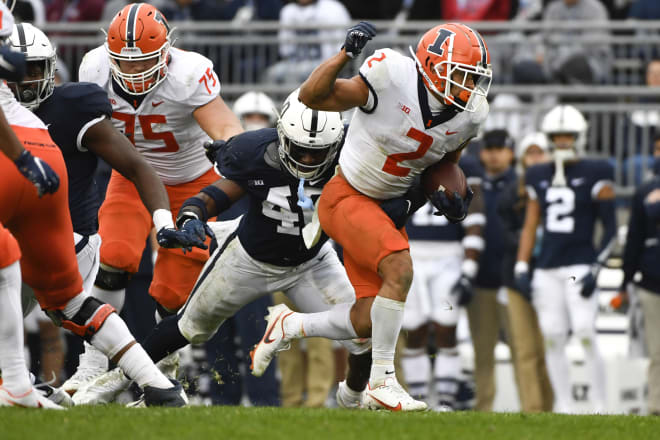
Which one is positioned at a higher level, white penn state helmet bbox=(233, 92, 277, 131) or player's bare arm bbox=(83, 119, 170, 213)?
player's bare arm bbox=(83, 119, 170, 213)

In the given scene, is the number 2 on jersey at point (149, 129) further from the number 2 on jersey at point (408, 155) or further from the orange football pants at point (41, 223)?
the orange football pants at point (41, 223)

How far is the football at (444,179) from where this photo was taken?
6.45m

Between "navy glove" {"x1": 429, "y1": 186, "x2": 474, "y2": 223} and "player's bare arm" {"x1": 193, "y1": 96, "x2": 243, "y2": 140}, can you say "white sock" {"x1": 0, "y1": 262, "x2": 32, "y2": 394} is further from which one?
"navy glove" {"x1": 429, "y1": 186, "x2": 474, "y2": 223}

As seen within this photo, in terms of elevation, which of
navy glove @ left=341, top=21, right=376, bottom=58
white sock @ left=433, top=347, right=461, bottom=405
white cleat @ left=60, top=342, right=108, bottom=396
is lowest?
white sock @ left=433, top=347, right=461, bottom=405

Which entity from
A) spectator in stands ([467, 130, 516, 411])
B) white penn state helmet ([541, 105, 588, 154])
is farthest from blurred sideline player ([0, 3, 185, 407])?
white penn state helmet ([541, 105, 588, 154])

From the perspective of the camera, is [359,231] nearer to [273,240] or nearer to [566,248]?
[273,240]

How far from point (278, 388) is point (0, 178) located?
16.8ft

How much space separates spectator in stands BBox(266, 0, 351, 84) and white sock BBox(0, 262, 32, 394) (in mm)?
6505

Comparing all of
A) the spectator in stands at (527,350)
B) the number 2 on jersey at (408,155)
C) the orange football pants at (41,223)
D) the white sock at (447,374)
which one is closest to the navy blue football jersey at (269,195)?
the number 2 on jersey at (408,155)

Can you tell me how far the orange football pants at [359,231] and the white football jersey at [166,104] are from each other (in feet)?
3.56

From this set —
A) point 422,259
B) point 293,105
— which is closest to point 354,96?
point 293,105

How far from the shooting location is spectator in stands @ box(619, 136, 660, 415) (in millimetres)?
9242

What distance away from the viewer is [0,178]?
16.9 feet

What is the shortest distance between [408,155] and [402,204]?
350mm
